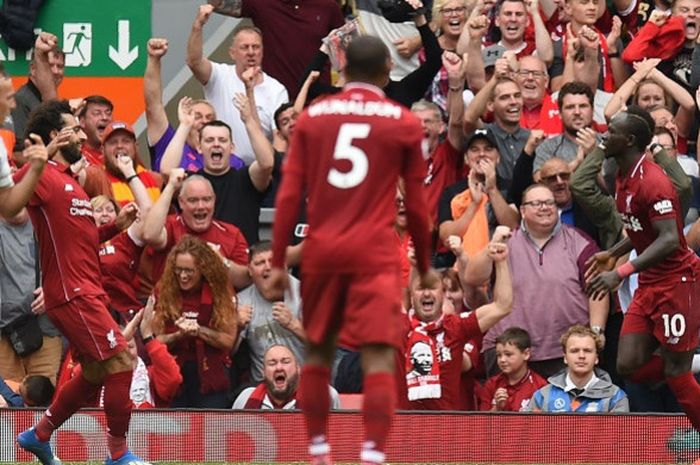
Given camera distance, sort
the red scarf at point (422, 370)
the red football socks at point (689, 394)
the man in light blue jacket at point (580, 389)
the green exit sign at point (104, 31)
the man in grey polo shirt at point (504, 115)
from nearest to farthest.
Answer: the red football socks at point (689, 394), the man in light blue jacket at point (580, 389), the red scarf at point (422, 370), the man in grey polo shirt at point (504, 115), the green exit sign at point (104, 31)

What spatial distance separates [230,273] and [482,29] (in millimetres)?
3206

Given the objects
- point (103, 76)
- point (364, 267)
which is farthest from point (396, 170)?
point (103, 76)

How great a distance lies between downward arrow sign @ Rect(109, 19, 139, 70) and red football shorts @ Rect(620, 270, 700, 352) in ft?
22.7

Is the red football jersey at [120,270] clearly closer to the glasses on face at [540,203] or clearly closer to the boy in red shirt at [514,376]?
the boy in red shirt at [514,376]

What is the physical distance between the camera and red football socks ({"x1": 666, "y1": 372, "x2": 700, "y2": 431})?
11562 millimetres

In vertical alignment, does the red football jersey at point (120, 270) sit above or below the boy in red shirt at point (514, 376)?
above

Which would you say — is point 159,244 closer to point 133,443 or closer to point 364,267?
point 133,443

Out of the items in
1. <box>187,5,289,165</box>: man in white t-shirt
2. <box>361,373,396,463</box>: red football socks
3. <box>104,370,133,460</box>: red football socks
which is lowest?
<box>104,370,133,460</box>: red football socks

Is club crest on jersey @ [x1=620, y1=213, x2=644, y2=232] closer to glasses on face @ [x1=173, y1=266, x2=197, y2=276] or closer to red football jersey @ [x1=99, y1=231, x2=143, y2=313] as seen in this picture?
glasses on face @ [x1=173, y1=266, x2=197, y2=276]

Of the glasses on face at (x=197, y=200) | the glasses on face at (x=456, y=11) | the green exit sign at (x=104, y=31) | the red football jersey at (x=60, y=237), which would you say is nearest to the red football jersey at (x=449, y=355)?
the glasses on face at (x=197, y=200)

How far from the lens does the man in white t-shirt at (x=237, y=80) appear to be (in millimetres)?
15758

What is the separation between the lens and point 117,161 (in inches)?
575

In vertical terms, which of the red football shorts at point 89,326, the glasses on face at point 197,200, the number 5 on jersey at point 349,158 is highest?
the number 5 on jersey at point 349,158

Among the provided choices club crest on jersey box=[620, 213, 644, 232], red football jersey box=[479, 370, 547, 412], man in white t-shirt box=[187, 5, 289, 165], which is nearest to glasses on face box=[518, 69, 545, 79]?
man in white t-shirt box=[187, 5, 289, 165]
